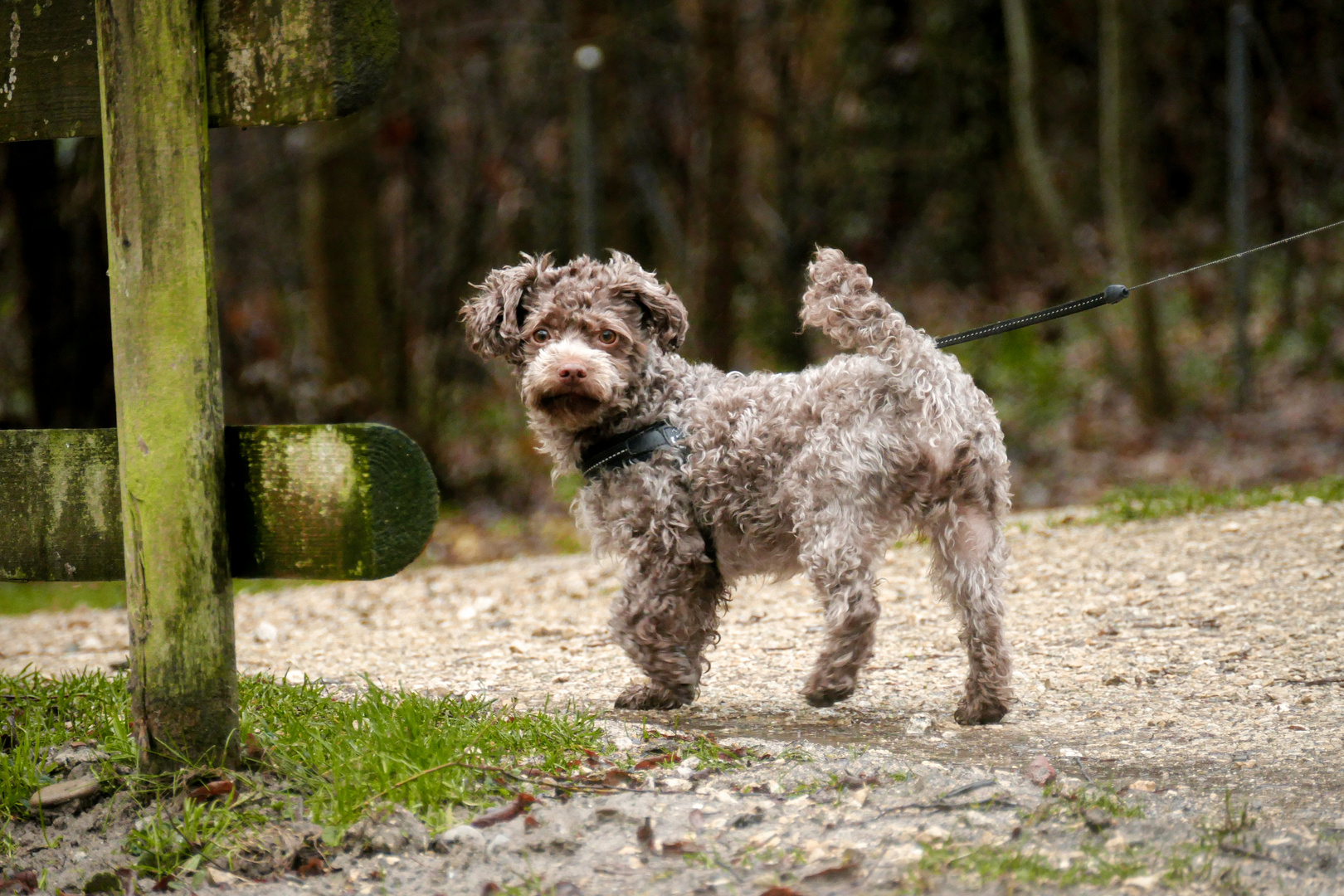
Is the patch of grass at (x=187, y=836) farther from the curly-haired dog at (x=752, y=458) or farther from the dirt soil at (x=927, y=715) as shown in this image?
the curly-haired dog at (x=752, y=458)

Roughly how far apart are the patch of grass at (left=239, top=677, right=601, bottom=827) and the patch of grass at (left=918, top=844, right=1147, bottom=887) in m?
1.16

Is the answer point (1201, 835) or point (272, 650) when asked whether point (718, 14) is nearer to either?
point (272, 650)

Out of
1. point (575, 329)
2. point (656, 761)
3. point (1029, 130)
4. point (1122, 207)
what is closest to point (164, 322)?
point (575, 329)

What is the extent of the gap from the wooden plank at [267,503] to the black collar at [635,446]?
137 cm

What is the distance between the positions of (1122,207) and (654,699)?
8.99 meters

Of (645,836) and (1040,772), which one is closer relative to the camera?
(645,836)

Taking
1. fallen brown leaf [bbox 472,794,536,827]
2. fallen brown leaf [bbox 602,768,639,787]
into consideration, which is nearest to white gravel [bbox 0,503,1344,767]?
fallen brown leaf [bbox 602,768,639,787]

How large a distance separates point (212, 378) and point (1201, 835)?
2.77 m

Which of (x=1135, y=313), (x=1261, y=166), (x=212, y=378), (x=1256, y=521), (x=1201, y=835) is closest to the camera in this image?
(x=1201, y=835)

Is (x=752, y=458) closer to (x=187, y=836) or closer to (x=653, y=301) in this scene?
(x=653, y=301)

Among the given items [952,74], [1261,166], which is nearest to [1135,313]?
[1261,166]

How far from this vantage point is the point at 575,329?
183 inches

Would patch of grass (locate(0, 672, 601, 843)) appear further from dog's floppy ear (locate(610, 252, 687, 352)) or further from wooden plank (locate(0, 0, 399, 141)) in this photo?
wooden plank (locate(0, 0, 399, 141))

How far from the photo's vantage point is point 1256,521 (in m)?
7.39
